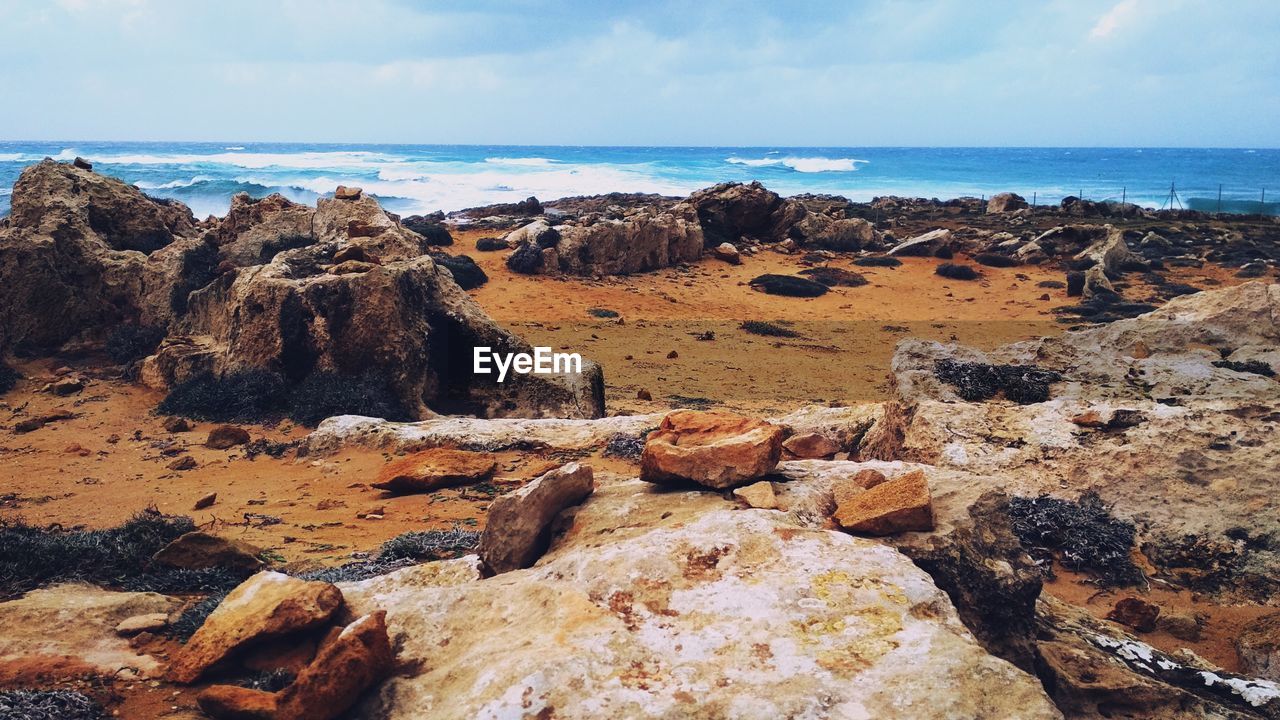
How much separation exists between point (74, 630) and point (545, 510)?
2.19 m

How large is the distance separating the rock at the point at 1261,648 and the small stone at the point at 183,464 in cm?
783

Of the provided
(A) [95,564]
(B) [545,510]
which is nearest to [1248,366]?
(B) [545,510]

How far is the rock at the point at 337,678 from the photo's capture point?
9.39ft

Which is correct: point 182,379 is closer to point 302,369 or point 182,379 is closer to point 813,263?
point 302,369

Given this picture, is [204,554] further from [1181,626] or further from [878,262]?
[878,262]

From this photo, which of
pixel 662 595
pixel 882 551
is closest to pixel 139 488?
pixel 662 595

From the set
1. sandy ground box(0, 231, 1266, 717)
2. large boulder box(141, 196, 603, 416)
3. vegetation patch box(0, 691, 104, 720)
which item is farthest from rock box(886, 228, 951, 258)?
vegetation patch box(0, 691, 104, 720)

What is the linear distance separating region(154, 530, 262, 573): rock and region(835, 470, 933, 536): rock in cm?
341

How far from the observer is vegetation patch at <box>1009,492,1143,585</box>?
5000 mm

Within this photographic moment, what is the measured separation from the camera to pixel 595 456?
682cm

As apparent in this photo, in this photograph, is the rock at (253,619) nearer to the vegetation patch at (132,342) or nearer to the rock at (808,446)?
the rock at (808,446)

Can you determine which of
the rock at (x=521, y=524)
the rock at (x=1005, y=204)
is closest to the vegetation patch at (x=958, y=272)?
the rock at (x=1005, y=204)

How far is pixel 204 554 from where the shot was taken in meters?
4.64

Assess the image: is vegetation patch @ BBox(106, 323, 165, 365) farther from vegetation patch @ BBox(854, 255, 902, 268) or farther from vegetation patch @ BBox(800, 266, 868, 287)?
vegetation patch @ BBox(854, 255, 902, 268)
